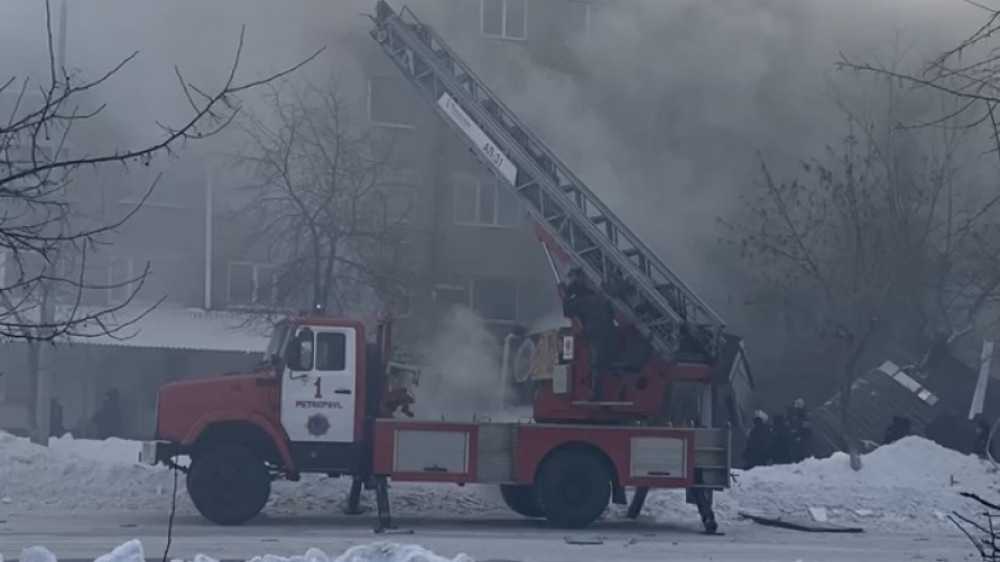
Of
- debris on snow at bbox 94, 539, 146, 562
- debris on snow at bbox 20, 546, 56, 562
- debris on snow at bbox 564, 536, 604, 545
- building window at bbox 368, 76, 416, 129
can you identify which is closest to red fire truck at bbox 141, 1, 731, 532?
debris on snow at bbox 564, 536, 604, 545

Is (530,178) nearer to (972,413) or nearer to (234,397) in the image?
(234,397)

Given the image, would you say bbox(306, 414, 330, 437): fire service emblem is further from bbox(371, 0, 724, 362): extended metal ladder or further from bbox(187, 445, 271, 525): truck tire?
bbox(371, 0, 724, 362): extended metal ladder

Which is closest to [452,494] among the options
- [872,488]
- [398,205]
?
[872,488]

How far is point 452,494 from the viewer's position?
17266 mm

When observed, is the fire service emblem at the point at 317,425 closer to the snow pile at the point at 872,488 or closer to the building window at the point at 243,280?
the snow pile at the point at 872,488

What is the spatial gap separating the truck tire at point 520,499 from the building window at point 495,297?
14.8 metres

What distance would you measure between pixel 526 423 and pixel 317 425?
224 cm

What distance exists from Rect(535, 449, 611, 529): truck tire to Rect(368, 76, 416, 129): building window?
16.0 m

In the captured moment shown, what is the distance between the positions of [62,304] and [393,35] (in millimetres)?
8696

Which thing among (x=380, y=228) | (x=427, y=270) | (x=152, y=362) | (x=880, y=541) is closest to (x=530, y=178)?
(x=880, y=541)

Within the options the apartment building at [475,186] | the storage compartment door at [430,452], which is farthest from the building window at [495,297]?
the storage compartment door at [430,452]

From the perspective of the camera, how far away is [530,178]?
1708 cm

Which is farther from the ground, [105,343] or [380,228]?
[380,228]

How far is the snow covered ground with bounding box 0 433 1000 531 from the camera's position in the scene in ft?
54.1
